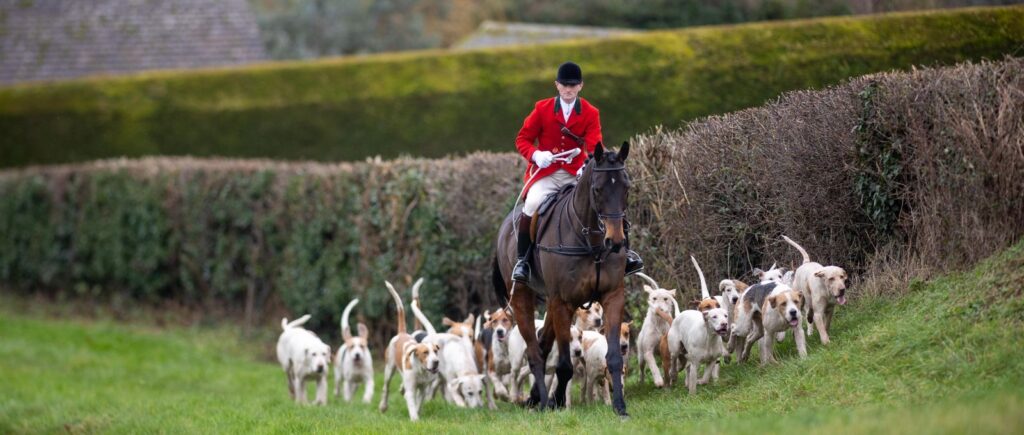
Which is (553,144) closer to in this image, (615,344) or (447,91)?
(615,344)

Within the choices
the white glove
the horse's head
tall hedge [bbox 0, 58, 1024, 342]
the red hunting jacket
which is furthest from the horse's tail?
the horse's head

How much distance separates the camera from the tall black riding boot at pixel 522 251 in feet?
32.7

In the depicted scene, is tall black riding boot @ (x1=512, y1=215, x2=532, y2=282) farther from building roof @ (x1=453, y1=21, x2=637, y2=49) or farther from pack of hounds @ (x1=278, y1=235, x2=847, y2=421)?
building roof @ (x1=453, y1=21, x2=637, y2=49)

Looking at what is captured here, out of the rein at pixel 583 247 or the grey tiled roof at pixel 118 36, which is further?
the grey tiled roof at pixel 118 36

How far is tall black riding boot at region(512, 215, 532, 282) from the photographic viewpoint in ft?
32.7

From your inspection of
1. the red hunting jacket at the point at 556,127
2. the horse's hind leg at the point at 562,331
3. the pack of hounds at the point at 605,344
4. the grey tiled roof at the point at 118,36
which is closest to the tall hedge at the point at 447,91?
the red hunting jacket at the point at 556,127

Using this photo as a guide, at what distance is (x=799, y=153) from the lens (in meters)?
10.0

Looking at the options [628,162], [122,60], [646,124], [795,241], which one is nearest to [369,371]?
[628,162]

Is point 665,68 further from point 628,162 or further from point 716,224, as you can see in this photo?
point 716,224

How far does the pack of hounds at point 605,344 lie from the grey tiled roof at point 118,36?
708 inches

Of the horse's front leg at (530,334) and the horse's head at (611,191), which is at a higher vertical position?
the horse's head at (611,191)

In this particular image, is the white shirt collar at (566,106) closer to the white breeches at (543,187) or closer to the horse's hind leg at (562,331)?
the white breeches at (543,187)

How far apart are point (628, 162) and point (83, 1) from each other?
75.3 ft

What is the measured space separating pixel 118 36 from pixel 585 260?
23309 mm
